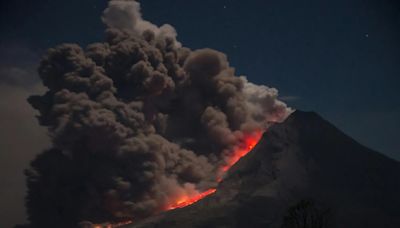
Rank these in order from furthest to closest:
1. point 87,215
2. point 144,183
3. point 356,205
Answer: point 356,205
point 87,215
point 144,183

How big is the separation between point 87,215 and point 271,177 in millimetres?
45024

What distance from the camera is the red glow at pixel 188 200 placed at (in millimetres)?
100269

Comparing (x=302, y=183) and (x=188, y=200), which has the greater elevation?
(x=302, y=183)

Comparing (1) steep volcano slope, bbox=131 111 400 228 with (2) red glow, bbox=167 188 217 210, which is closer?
(1) steep volcano slope, bbox=131 111 400 228

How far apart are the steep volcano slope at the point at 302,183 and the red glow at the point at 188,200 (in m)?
2.27

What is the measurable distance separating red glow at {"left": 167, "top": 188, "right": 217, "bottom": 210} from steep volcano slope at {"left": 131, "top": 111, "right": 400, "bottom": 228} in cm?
227

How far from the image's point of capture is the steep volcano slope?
95312 mm

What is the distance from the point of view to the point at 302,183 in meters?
110

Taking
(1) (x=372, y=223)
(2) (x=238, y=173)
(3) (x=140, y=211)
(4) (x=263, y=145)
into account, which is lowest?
(1) (x=372, y=223)

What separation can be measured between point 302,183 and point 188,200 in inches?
1155

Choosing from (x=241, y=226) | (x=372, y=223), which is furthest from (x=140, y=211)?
(x=372, y=223)

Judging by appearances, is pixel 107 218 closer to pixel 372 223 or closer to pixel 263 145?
pixel 263 145

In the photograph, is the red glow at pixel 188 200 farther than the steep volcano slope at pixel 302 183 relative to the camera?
Yes

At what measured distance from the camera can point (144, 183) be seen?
3546 inches
